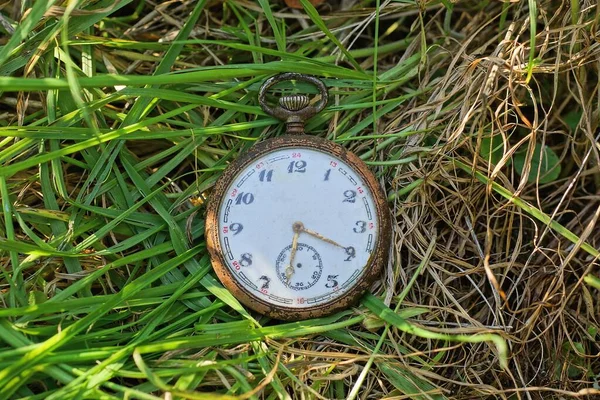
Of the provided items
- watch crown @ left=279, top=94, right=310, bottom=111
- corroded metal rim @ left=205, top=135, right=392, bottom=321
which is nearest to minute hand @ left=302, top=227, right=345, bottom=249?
corroded metal rim @ left=205, top=135, right=392, bottom=321

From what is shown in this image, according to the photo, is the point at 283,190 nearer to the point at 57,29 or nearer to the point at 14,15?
the point at 57,29

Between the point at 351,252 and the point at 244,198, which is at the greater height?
the point at 244,198

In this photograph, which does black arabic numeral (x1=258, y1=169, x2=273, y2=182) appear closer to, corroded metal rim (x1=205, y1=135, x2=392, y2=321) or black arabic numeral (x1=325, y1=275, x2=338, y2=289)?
corroded metal rim (x1=205, y1=135, x2=392, y2=321)

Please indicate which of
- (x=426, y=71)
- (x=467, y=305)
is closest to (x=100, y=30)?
(x=426, y=71)

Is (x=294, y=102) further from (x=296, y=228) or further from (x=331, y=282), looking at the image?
(x=331, y=282)

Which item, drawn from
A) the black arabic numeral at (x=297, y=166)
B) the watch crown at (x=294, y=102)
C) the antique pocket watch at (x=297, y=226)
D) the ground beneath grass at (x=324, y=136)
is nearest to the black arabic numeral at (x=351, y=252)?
the antique pocket watch at (x=297, y=226)

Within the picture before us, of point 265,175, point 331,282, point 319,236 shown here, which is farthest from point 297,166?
point 331,282

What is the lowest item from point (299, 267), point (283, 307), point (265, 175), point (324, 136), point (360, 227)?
point (283, 307)

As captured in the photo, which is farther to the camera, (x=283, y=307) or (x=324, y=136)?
(x=324, y=136)
